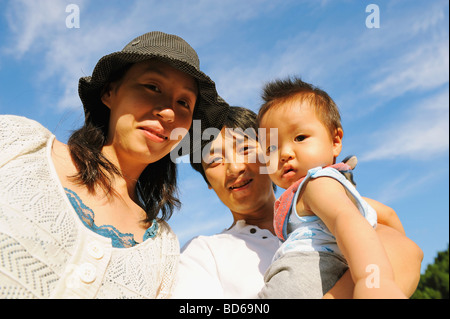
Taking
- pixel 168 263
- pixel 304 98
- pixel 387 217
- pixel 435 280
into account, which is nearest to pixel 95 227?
pixel 168 263

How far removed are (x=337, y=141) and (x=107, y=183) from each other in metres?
1.80

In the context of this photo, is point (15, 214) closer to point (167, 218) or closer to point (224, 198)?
point (167, 218)

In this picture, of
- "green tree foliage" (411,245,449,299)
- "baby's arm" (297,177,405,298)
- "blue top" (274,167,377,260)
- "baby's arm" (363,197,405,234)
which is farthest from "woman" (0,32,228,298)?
"green tree foliage" (411,245,449,299)

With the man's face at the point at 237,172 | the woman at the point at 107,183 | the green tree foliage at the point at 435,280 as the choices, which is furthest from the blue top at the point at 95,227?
the green tree foliage at the point at 435,280

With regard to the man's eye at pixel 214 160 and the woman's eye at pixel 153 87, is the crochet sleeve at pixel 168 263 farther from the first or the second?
the woman's eye at pixel 153 87

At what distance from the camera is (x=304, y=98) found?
2980 mm

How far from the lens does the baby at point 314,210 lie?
1.68m

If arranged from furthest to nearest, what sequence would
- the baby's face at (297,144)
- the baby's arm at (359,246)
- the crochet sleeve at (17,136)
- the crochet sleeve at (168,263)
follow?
the crochet sleeve at (168,263), the baby's face at (297,144), the crochet sleeve at (17,136), the baby's arm at (359,246)

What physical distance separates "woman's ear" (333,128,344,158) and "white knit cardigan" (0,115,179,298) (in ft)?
5.31

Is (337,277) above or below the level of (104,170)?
below

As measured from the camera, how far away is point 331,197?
2.11 metres

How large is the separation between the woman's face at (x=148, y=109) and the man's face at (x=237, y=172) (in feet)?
2.21
